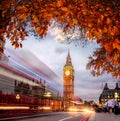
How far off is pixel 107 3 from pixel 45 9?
233cm

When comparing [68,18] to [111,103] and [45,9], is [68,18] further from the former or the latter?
[111,103]

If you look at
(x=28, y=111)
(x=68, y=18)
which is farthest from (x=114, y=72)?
(x=28, y=111)

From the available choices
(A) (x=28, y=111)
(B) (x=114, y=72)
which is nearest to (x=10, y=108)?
(A) (x=28, y=111)

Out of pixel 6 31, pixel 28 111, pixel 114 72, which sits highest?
pixel 6 31

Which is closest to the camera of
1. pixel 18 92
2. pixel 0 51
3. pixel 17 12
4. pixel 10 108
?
pixel 17 12

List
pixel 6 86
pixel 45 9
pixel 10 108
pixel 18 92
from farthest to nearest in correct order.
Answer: pixel 18 92 < pixel 10 108 < pixel 6 86 < pixel 45 9

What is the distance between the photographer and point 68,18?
34.2 ft

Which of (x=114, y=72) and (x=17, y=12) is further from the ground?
(x=17, y=12)

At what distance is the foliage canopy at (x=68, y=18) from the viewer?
29.5ft

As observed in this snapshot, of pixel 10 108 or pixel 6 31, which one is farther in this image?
pixel 10 108

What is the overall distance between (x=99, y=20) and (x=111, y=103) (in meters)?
29.4

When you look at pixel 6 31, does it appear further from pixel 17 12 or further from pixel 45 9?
pixel 45 9

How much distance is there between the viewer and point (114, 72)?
52.9 ft

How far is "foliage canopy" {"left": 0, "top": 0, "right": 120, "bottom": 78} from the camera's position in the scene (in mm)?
8992
